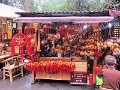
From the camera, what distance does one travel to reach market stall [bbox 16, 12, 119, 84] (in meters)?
8.70

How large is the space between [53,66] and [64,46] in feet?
3.27

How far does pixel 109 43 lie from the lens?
26.8 feet

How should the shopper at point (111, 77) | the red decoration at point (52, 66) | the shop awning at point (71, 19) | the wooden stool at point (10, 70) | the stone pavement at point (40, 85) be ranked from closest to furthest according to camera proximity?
the shopper at point (111, 77) → the shop awning at point (71, 19) → the red decoration at point (52, 66) → the stone pavement at point (40, 85) → the wooden stool at point (10, 70)

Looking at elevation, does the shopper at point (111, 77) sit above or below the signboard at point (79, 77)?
above

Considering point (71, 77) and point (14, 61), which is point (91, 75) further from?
point (14, 61)

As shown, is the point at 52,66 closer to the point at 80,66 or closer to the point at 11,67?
the point at 80,66

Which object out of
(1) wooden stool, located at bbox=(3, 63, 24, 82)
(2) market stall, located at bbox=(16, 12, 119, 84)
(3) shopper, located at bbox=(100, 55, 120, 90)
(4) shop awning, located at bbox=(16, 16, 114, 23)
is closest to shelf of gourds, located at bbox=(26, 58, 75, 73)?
(2) market stall, located at bbox=(16, 12, 119, 84)

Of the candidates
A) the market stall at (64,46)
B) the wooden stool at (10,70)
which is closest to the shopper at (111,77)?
the market stall at (64,46)

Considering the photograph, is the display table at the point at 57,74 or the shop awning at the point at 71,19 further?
the display table at the point at 57,74

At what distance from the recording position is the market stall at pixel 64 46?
28.5 ft

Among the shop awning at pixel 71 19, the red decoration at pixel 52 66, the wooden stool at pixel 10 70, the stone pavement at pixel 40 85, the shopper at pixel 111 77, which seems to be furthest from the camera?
the wooden stool at pixel 10 70

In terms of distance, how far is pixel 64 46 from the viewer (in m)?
9.30

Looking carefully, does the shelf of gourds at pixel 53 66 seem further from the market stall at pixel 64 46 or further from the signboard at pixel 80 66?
the signboard at pixel 80 66

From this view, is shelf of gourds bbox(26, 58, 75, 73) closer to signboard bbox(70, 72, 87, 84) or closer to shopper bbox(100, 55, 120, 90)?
signboard bbox(70, 72, 87, 84)
